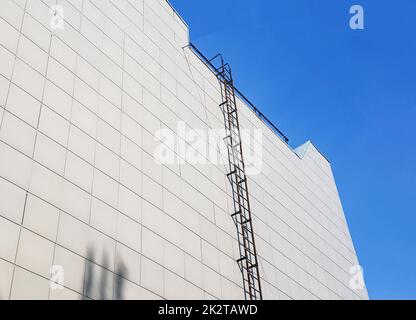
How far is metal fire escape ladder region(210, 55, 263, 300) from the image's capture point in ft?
81.2

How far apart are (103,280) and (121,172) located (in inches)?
197

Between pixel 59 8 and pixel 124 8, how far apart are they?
593cm

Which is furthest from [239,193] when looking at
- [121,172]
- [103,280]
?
[103,280]

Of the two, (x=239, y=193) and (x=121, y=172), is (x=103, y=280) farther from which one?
(x=239, y=193)

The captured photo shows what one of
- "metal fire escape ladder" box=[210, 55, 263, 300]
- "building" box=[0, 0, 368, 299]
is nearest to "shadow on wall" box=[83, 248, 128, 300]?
"building" box=[0, 0, 368, 299]

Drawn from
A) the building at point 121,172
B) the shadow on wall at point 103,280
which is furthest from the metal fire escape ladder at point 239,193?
the shadow on wall at point 103,280

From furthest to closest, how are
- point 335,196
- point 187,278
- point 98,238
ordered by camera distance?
point 335,196 < point 187,278 < point 98,238

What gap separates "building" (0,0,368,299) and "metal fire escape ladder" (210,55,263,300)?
0.50 meters

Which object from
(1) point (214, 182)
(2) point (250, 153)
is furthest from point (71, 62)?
(2) point (250, 153)

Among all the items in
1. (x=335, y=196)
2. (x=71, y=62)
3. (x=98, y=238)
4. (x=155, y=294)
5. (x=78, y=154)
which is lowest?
(x=155, y=294)

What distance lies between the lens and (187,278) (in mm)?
20734

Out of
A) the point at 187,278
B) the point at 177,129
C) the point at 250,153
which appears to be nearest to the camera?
the point at 187,278

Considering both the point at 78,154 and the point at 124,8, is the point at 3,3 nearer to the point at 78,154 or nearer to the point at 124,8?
the point at 78,154

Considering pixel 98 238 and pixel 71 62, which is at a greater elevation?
pixel 71 62
